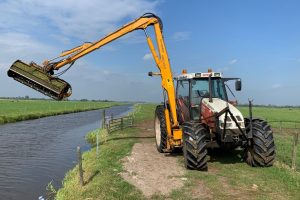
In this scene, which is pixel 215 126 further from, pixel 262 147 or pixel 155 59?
pixel 155 59

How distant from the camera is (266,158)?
11.4 m

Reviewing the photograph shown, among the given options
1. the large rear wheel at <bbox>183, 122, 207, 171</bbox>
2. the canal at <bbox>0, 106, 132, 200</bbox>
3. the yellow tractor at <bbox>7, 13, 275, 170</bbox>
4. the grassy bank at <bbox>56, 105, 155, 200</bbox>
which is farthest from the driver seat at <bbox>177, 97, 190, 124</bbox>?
the canal at <bbox>0, 106, 132, 200</bbox>

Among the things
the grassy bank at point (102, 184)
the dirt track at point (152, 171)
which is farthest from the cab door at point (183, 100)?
the grassy bank at point (102, 184)

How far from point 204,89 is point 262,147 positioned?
111 inches

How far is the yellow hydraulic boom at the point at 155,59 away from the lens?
1336cm

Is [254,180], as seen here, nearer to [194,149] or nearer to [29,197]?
[194,149]

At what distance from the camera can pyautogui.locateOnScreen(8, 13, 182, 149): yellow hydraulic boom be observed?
13359mm

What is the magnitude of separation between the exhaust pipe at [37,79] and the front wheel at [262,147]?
24.8ft

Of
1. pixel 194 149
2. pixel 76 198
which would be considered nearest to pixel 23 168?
pixel 76 198

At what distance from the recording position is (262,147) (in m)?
11.4

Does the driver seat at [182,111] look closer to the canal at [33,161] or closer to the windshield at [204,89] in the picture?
the windshield at [204,89]

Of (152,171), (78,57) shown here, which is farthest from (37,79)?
(152,171)

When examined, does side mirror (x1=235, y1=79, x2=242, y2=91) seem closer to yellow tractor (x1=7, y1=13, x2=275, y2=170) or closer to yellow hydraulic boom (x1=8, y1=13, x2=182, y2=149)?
yellow tractor (x1=7, y1=13, x2=275, y2=170)

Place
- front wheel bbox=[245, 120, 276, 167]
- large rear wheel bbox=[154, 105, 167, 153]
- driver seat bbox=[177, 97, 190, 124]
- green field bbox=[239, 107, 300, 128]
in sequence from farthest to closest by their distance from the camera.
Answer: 1. green field bbox=[239, 107, 300, 128]
2. large rear wheel bbox=[154, 105, 167, 153]
3. driver seat bbox=[177, 97, 190, 124]
4. front wheel bbox=[245, 120, 276, 167]
